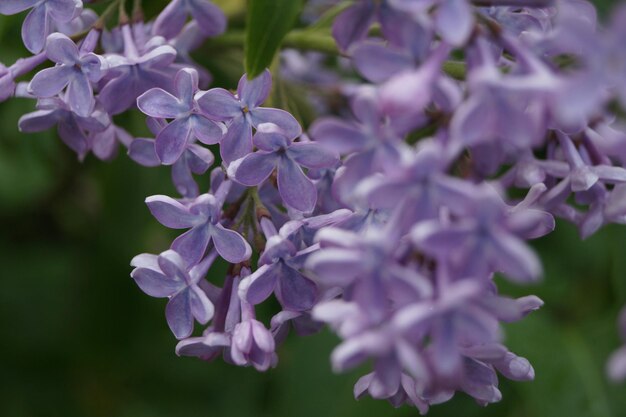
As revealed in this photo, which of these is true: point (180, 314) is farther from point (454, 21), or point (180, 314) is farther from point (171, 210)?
point (454, 21)

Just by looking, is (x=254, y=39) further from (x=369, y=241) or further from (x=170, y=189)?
(x=170, y=189)

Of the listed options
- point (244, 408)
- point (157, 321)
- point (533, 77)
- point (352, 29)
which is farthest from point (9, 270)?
point (533, 77)

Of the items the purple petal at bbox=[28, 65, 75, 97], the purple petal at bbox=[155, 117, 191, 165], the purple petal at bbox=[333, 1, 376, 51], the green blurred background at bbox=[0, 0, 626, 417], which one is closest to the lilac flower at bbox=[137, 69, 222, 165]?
the purple petal at bbox=[155, 117, 191, 165]

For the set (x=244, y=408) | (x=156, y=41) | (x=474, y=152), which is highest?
(x=474, y=152)

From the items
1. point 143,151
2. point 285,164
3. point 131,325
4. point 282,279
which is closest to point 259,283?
point 282,279

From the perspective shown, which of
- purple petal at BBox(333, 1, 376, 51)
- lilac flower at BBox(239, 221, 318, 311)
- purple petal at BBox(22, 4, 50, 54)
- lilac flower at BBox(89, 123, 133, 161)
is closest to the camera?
purple petal at BBox(333, 1, 376, 51)

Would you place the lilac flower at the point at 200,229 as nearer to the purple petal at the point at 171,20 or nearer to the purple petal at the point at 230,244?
the purple petal at the point at 230,244

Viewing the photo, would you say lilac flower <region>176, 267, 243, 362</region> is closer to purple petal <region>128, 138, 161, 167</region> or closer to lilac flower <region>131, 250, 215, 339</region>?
lilac flower <region>131, 250, 215, 339</region>

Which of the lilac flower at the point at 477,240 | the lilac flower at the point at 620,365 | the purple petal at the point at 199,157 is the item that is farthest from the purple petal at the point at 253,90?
the lilac flower at the point at 620,365
